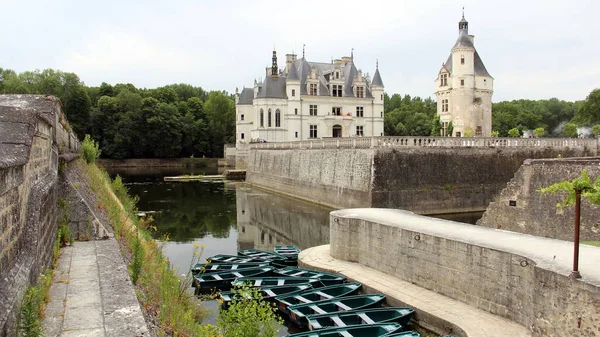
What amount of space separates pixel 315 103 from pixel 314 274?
41086mm

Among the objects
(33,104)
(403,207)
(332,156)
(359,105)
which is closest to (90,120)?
(359,105)

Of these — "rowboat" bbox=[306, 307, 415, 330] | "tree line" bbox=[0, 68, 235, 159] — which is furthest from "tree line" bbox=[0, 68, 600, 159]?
"rowboat" bbox=[306, 307, 415, 330]

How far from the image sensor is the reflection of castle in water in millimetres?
21047

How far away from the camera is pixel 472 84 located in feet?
144

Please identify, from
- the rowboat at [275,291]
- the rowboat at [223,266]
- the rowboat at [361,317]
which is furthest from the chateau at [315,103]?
the rowboat at [361,317]

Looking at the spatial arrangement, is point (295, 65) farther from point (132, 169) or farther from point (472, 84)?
point (132, 169)

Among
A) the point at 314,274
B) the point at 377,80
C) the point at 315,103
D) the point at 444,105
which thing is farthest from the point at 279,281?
the point at 377,80

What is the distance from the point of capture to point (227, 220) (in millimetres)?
26500

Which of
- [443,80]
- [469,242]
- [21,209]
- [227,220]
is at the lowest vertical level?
[227,220]

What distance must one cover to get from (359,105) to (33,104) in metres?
46.4

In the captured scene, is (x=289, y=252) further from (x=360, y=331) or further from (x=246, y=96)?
(x=246, y=96)

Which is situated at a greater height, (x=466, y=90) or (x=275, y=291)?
(x=466, y=90)

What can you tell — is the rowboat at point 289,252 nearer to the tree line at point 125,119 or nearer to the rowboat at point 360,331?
the rowboat at point 360,331

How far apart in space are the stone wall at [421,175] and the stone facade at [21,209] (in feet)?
63.9
